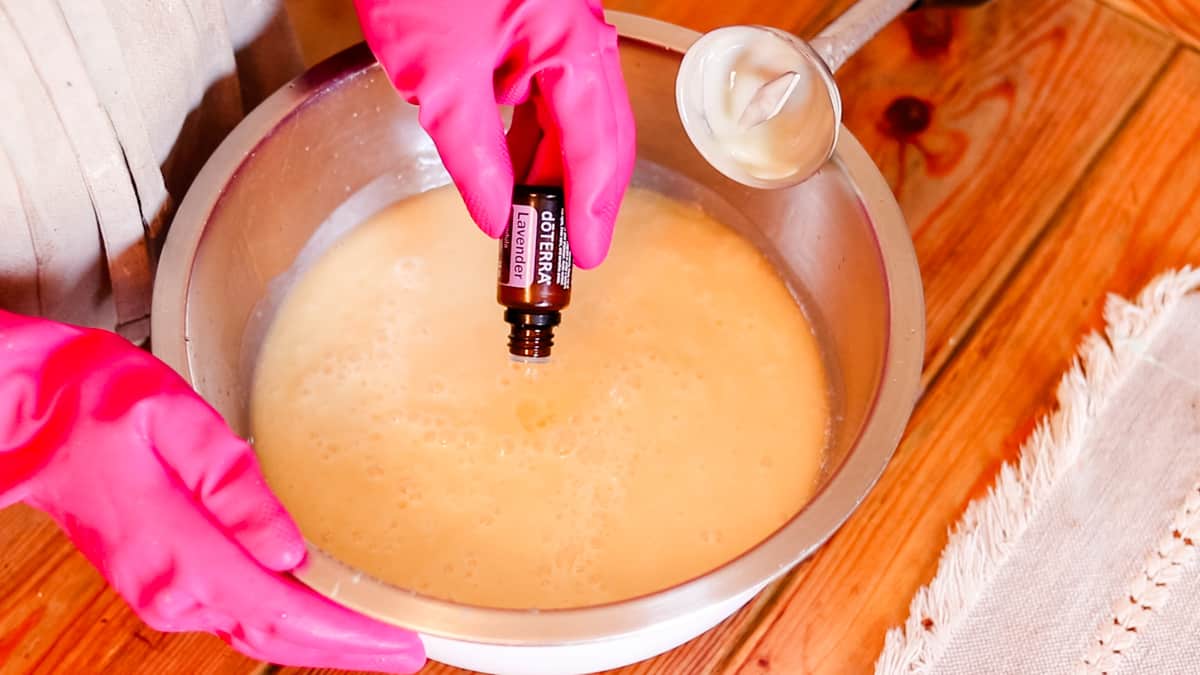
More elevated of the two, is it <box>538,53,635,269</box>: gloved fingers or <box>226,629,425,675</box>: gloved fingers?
<box>538,53,635,269</box>: gloved fingers

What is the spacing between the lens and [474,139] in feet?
2.18

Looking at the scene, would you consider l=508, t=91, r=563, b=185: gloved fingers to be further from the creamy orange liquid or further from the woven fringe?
the woven fringe

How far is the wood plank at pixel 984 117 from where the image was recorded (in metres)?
0.85

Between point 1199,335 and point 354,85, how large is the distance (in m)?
0.64

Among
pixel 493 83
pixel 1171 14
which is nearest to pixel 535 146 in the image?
pixel 493 83

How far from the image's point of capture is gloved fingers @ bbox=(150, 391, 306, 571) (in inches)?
22.3

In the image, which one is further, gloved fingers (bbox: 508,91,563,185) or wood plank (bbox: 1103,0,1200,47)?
wood plank (bbox: 1103,0,1200,47)

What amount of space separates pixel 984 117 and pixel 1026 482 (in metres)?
0.33

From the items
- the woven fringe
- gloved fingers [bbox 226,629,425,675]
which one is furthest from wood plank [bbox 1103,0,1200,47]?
gloved fingers [bbox 226,629,425,675]

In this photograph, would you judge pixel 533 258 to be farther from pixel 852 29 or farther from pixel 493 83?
pixel 852 29

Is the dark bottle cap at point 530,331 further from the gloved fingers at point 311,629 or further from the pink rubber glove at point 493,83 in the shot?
the gloved fingers at point 311,629

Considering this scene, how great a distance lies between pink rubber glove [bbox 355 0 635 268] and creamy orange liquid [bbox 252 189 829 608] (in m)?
0.13

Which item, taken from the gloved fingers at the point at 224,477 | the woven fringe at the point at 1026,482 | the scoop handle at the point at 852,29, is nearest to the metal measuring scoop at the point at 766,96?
the scoop handle at the point at 852,29

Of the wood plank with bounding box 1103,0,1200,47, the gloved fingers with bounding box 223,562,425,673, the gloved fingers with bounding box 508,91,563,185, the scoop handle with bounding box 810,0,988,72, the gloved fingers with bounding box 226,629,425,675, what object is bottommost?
the gloved fingers with bounding box 226,629,425,675
